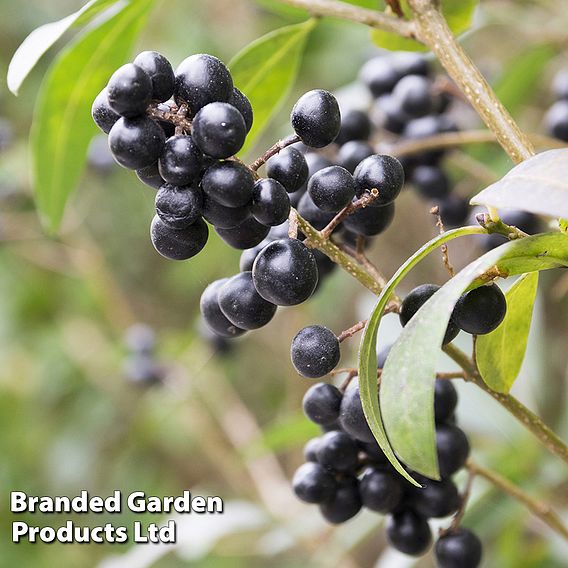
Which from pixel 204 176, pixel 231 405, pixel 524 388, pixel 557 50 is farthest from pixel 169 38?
pixel 204 176

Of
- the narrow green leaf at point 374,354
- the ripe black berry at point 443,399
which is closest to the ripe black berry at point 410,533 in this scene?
the ripe black berry at point 443,399

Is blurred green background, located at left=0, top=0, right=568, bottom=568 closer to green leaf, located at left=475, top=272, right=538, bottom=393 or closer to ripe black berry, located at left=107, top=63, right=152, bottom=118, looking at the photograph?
green leaf, located at left=475, top=272, right=538, bottom=393

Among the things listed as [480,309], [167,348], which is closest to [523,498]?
[480,309]

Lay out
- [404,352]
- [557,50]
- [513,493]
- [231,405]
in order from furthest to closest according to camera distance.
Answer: [231,405], [557,50], [513,493], [404,352]

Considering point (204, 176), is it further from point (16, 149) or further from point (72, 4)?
point (72, 4)

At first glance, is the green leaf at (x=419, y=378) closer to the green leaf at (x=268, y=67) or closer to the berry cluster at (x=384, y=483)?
the berry cluster at (x=384, y=483)

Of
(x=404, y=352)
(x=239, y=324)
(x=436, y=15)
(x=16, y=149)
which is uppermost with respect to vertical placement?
(x=16, y=149)
